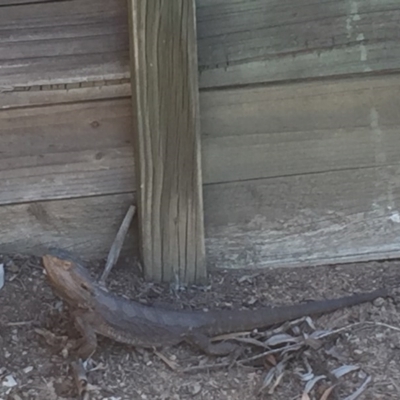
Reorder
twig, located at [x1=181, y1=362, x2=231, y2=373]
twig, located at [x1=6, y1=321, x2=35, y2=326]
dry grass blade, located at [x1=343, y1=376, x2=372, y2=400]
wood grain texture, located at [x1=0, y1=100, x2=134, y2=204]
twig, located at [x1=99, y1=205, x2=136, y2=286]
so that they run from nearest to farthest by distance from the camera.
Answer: dry grass blade, located at [x1=343, y1=376, x2=372, y2=400] < twig, located at [x1=181, y1=362, x2=231, y2=373] < twig, located at [x1=6, y1=321, x2=35, y2=326] < wood grain texture, located at [x1=0, y1=100, x2=134, y2=204] < twig, located at [x1=99, y1=205, x2=136, y2=286]

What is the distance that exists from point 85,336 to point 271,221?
940 mm

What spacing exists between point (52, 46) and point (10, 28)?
0.54ft

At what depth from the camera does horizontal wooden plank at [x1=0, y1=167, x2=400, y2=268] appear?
11.5ft

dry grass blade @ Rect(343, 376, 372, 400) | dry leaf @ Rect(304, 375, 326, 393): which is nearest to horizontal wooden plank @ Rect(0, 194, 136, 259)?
dry leaf @ Rect(304, 375, 326, 393)

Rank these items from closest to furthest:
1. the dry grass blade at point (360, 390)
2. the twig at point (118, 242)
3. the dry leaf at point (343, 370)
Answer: the dry grass blade at point (360, 390), the dry leaf at point (343, 370), the twig at point (118, 242)

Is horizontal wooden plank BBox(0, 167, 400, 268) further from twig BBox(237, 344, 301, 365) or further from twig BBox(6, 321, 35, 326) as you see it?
twig BBox(237, 344, 301, 365)

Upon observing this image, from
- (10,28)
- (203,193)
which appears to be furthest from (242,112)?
(10,28)

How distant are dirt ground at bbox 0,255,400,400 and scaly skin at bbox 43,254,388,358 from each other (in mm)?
49

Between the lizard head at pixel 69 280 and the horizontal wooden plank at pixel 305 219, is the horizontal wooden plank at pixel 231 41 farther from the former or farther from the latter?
the lizard head at pixel 69 280

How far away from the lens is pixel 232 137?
3473mm

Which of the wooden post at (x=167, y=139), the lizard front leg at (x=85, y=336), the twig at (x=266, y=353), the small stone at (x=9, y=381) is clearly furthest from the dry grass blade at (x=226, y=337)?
the small stone at (x=9, y=381)

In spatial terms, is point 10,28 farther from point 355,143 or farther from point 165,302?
point 355,143

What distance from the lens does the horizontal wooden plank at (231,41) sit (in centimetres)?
325

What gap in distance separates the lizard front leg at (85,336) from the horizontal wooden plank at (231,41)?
2.86ft
